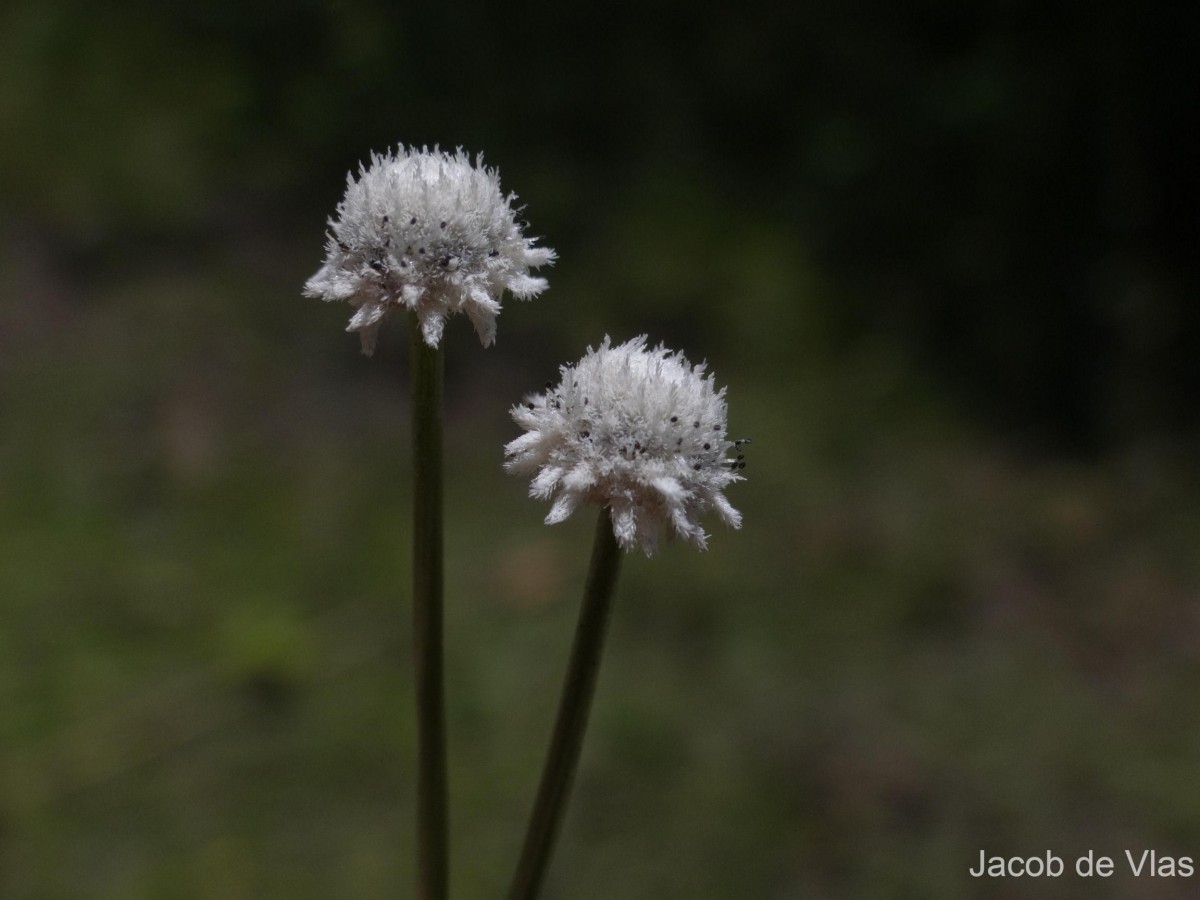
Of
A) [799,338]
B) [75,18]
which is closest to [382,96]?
[75,18]

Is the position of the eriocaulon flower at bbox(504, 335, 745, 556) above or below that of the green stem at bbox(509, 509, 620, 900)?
above

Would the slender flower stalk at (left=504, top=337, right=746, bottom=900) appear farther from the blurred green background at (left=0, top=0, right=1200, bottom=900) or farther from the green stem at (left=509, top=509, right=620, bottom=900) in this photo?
the blurred green background at (left=0, top=0, right=1200, bottom=900)

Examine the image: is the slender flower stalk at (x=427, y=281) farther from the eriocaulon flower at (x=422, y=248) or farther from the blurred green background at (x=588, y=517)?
the blurred green background at (x=588, y=517)

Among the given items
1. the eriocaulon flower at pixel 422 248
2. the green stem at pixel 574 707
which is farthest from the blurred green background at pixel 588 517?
the eriocaulon flower at pixel 422 248

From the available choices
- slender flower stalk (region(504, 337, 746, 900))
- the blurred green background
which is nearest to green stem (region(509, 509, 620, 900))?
slender flower stalk (region(504, 337, 746, 900))

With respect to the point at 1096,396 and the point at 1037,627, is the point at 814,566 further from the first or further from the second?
the point at 1096,396

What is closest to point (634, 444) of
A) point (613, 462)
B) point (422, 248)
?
point (613, 462)

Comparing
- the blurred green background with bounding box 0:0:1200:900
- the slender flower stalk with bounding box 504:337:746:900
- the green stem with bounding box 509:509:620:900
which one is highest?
the blurred green background with bounding box 0:0:1200:900

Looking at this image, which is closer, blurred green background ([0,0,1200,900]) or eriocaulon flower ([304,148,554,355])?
eriocaulon flower ([304,148,554,355])
